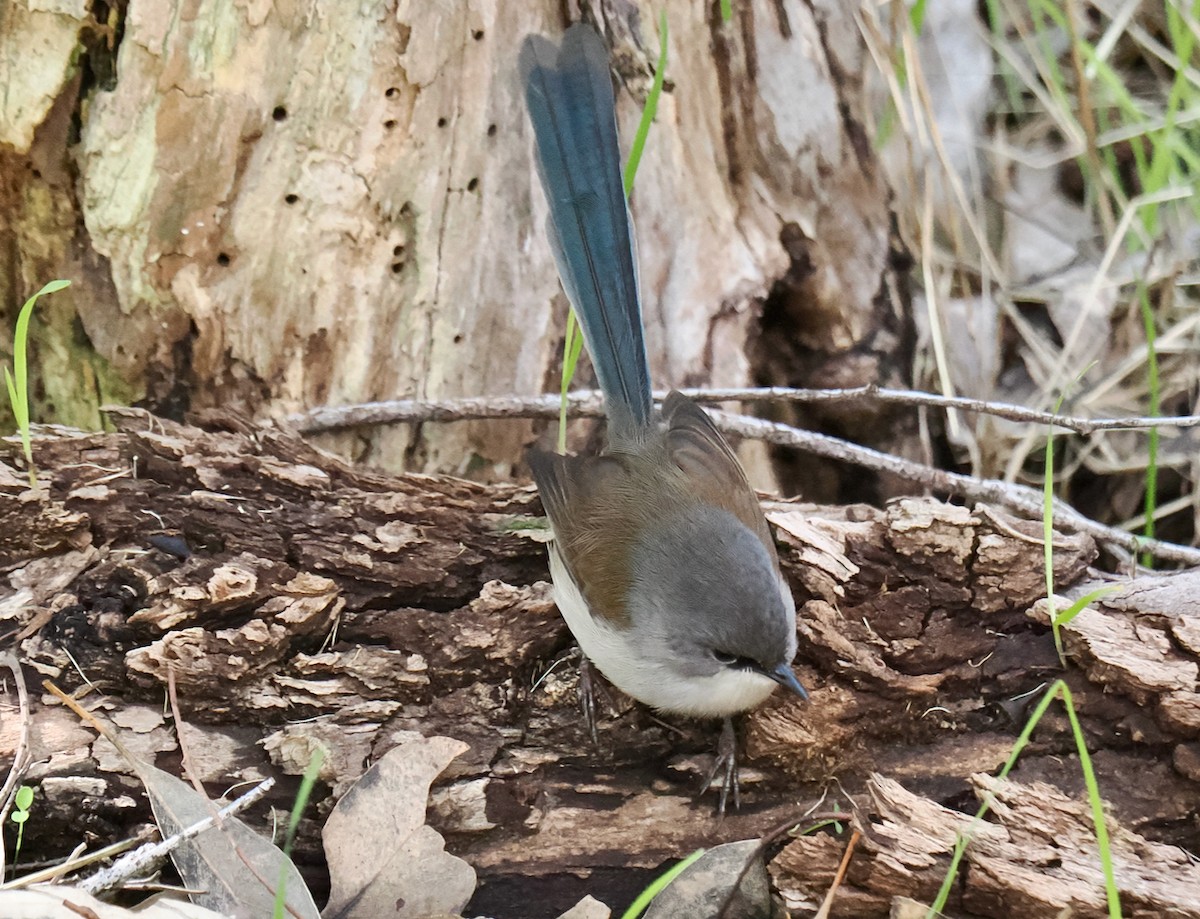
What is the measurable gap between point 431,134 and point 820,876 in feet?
7.73

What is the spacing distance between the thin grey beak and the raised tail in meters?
0.98

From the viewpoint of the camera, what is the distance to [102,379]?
3.29 meters

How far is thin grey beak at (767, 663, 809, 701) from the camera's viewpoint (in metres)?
2.62

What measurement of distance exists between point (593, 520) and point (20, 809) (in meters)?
1.55

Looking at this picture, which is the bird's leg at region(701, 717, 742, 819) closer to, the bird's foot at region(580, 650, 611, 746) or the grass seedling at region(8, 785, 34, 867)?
the bird's foot at region(580, 650, 611, 746)

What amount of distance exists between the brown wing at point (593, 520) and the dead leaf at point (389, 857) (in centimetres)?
70

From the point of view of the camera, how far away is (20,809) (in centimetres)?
235

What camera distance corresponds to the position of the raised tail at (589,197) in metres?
3.10

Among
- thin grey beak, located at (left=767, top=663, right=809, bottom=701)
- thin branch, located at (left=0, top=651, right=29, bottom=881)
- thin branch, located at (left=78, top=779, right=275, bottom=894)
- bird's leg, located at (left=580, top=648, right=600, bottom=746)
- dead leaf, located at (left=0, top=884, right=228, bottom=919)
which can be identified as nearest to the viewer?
dead leaf, located at (left=0, top=884, right=228, bottom=919)

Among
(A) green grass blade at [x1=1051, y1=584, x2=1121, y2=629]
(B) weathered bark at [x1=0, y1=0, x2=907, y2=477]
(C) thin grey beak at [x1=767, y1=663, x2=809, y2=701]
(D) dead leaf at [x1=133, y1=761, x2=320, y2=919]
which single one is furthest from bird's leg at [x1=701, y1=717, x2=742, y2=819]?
(B) weathered bark at [x1=0, y1=0, x2=907, y2=477]

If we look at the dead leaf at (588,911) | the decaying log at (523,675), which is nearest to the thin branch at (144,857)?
the decaying log at (523,675)

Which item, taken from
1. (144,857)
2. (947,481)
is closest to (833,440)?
(947,481)

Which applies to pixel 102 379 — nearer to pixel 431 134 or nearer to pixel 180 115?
pixel 180 115

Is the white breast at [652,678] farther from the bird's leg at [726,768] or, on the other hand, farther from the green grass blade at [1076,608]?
the green grass blade at [1076,608]
